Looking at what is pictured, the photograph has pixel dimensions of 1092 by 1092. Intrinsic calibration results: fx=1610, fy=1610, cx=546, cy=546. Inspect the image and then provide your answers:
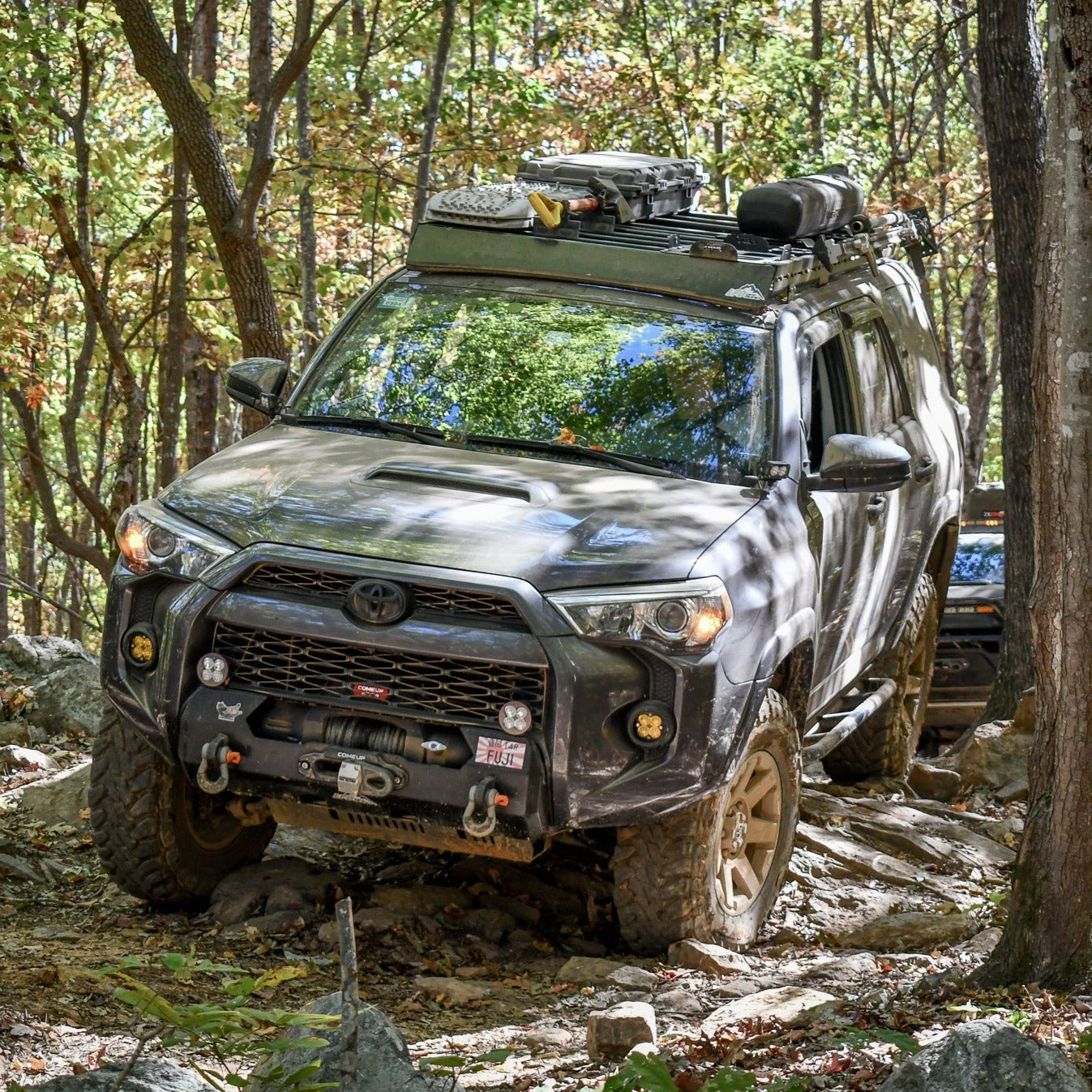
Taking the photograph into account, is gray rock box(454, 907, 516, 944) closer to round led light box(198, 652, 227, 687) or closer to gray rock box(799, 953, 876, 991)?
gray rock box(799, 953, 876, 991)

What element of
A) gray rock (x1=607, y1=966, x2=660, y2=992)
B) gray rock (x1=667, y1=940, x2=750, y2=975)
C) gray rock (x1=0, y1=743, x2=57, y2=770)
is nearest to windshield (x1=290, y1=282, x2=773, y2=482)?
gray rock (x1=667, y1=940, x2=750, y2=975)

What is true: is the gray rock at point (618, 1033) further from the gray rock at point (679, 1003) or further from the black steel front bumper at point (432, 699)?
the black steel front bumper at point (432, 699)

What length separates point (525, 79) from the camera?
51.1 ft

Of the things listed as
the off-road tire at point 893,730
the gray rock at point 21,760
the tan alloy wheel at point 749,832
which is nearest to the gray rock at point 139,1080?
the tan alloy wheel at point 749,832

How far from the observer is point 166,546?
5137 mm

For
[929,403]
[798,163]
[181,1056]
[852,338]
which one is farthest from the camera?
[798,163]

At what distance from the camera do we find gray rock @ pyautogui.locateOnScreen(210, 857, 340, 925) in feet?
18.6

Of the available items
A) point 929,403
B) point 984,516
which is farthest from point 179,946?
point 984,516

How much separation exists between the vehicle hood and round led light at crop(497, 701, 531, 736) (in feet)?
1.21

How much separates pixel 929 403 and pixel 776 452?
2.63m

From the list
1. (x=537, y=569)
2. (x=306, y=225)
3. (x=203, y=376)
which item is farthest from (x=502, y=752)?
(x=203, y=376)

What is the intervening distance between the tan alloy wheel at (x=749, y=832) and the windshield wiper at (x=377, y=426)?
5.25ft

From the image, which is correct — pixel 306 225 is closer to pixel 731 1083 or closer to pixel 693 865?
pixel 693 865

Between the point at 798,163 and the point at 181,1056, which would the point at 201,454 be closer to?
the point at 798,163
